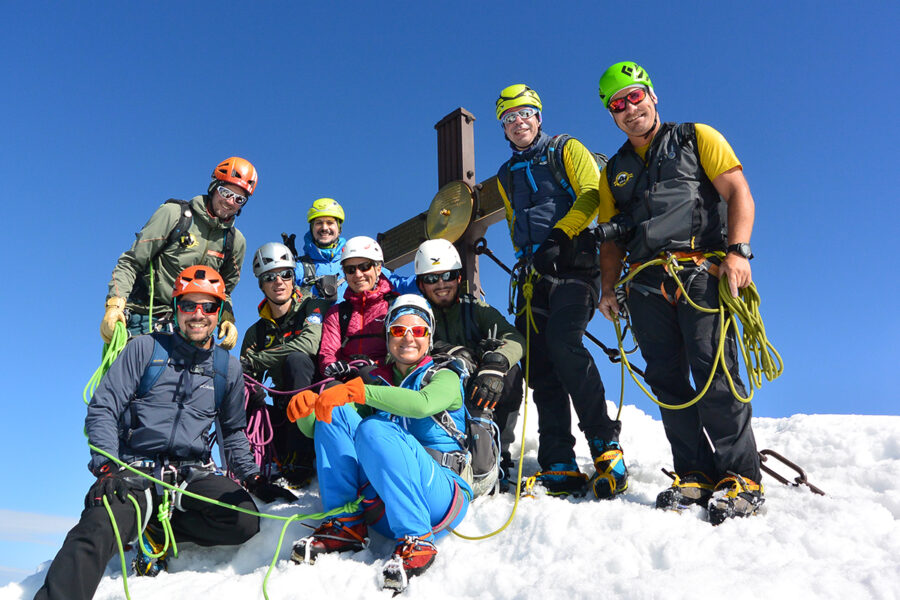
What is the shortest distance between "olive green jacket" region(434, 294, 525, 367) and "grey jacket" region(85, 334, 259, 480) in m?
1.94

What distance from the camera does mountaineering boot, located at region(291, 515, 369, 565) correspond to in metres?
4.23

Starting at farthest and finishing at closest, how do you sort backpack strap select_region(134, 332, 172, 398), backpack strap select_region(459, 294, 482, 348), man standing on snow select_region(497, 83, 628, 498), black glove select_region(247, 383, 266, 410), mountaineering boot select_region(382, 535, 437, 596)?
1. black glove select_region(247, 383, 266, 410)
2. backpack strap select_region(459, 294, 482, 348)
3. man standing on snow select_region(497, 83, 628, 498)
4. backpack strap select_region(134, 332, 172, 398)
5. mountaineering boot select_region(382, 535, 437, 596)

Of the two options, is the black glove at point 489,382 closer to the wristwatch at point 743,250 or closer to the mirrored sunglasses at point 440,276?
the mirrored sunglasses at point 440,276

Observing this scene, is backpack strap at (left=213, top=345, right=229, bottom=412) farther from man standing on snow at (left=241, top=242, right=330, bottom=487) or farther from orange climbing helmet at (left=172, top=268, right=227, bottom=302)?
man standing on snow at (left=241, top=242, right=330, bottom=487)

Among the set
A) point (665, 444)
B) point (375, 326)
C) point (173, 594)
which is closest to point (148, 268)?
point (375, 326)

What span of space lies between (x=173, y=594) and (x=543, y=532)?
8.03 feet

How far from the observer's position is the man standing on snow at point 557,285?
5.21 meters

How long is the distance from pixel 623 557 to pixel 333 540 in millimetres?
1959

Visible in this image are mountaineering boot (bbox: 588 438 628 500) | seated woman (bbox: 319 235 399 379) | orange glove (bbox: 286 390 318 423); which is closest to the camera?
orange glove (bbox: 286 390 318 423)

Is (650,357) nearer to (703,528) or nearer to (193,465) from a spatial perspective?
(703,528)

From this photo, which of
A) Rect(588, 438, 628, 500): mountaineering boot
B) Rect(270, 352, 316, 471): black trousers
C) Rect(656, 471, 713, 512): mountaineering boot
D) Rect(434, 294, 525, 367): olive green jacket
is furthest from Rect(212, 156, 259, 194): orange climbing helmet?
Rect(656, 471, 713, 512): mountaineering boot

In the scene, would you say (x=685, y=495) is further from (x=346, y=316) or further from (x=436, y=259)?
(x=346, y=316)

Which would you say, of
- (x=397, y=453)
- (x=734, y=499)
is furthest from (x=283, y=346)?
(x=734, y=499)

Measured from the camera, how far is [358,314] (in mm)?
6215
